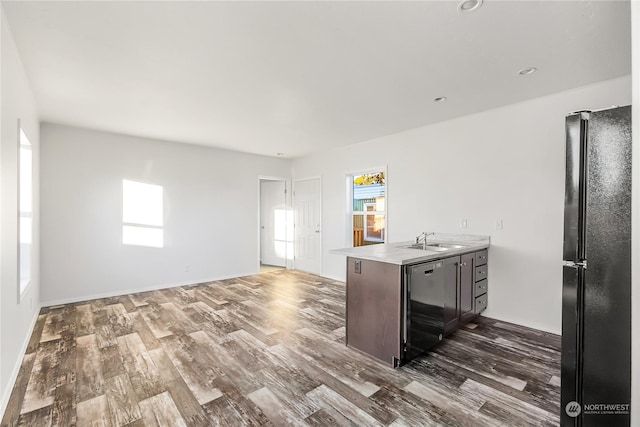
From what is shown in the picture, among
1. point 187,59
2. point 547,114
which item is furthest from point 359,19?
point 547,114

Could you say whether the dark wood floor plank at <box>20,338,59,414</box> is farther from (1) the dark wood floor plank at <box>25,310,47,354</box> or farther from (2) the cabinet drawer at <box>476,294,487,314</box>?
(2) the cabinet drawer at <box>476,294,487,314</box>

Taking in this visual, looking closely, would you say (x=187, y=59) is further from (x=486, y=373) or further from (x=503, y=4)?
(x=486, y=373)

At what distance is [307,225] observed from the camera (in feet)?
20.8

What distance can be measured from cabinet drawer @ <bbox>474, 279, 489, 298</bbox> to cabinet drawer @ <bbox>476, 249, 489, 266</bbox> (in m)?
0.23

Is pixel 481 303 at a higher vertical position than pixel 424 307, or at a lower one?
lower

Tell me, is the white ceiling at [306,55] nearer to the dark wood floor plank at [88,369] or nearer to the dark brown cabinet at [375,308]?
the dark brown cabinet at [375,308]

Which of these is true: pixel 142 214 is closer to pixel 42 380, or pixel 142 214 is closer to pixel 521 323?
pixel 42 380

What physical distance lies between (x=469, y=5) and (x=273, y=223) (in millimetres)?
5830

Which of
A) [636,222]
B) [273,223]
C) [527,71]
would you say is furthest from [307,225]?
[636,222]

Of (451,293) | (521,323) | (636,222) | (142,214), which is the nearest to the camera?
(636,222)

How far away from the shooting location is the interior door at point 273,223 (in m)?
6.82

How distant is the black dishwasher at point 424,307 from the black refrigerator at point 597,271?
3.35 feet

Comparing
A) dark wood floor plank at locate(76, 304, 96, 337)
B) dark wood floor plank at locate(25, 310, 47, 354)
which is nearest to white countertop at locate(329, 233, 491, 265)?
dark wood floor plank at locate(76, 304, 96, 337)

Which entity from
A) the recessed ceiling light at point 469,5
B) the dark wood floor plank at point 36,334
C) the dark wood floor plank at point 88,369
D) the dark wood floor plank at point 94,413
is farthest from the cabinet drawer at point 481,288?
the dark wood floor plank at point 36,334
